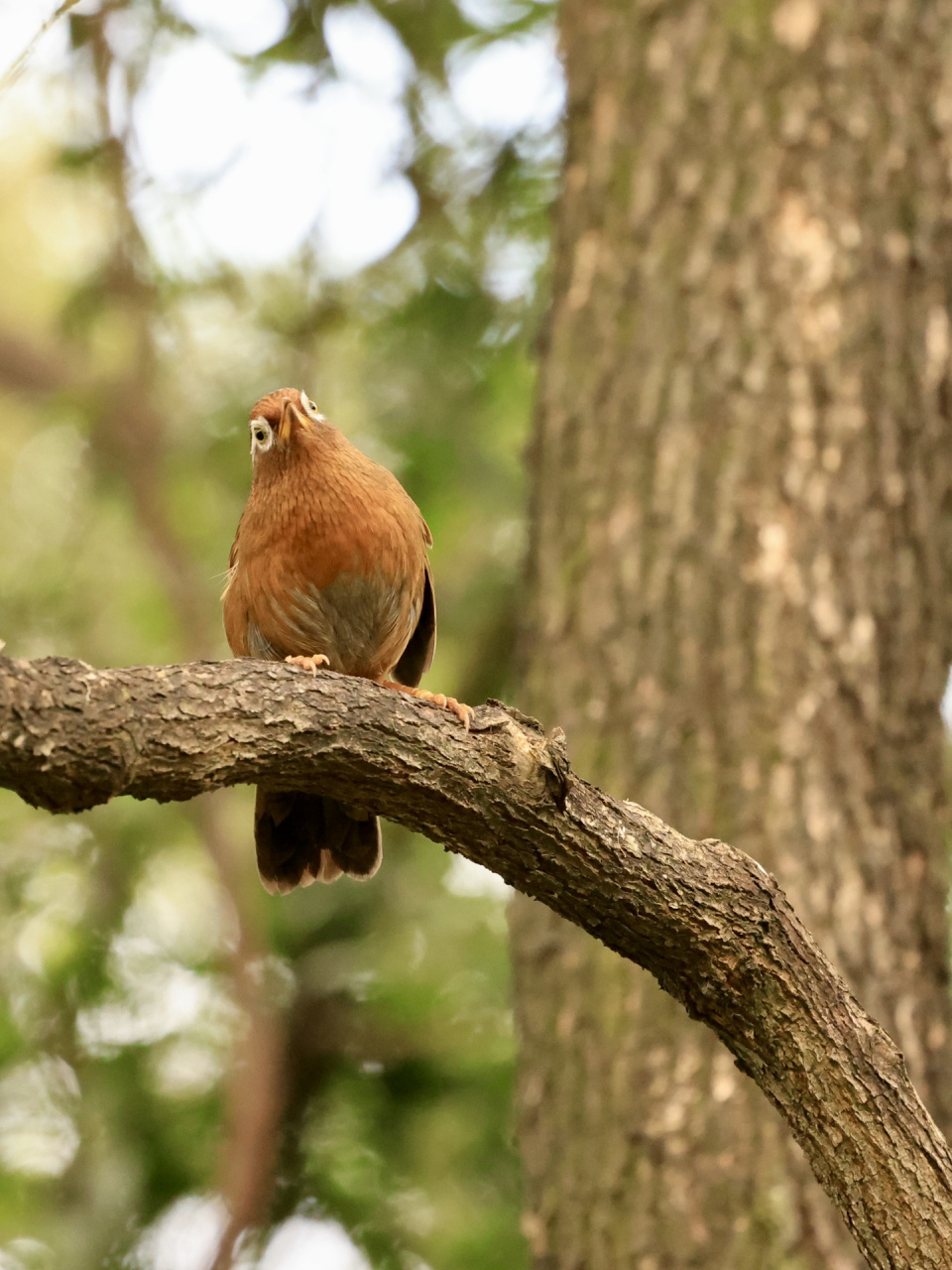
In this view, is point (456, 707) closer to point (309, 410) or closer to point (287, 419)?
point (287, 419)

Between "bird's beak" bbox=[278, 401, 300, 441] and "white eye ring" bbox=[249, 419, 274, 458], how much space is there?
0.19ft

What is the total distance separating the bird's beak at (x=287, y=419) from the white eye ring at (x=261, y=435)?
0.06 metres

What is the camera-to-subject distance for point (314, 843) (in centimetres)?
396

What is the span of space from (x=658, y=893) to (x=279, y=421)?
5.90ft

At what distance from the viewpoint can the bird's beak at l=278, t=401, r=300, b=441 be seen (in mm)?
3846

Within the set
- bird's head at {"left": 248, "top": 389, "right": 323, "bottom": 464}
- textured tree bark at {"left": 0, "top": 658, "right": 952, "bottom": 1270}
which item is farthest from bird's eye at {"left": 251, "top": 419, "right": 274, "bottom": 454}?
textured tree bark at {"left": 0, "top": 658, "right": 952, "bottom": 1270}

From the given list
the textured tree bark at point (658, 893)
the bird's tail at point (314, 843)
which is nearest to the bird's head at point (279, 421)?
→ the bird's tail at point (314, 843)

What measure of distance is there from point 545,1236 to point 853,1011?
2116 millimetres

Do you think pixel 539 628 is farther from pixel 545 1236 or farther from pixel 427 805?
pixel 427 805

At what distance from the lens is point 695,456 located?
5059mm

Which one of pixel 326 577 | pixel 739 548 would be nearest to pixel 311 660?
pixel 326 577

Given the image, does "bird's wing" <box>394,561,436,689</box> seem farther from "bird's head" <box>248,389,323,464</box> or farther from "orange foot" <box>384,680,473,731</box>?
"orange foot" <box>384,680,473,731</box>

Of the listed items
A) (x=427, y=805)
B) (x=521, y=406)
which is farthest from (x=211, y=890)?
(x=427, y=805)

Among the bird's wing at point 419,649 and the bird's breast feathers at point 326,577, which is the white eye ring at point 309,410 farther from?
the bird's wing at point 419,649
